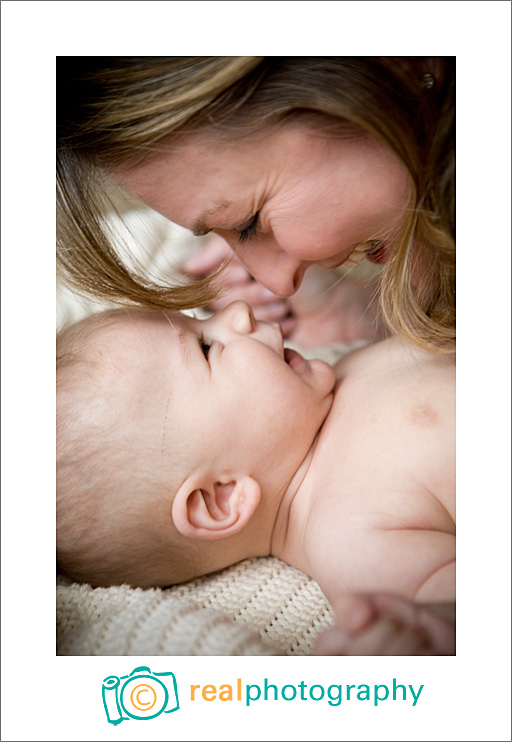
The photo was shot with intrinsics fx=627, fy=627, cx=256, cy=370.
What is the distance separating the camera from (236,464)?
0.84 meters

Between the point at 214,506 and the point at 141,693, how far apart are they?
236mm

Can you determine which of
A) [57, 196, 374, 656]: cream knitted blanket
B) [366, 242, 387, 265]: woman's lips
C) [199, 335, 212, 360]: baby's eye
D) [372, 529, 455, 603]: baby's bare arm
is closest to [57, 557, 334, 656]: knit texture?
[57, 196, 374, 656]: cream knitted blanket

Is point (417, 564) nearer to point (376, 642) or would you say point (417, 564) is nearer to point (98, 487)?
point (376, 642)

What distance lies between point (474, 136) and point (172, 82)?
14.3 inches

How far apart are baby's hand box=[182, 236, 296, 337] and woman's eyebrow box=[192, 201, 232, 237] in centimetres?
18

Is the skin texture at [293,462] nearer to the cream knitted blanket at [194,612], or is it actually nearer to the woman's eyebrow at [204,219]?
the cream knitted blanket at [194,612]

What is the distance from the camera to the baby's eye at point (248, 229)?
2.72 ft

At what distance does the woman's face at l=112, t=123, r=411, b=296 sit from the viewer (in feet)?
2.41

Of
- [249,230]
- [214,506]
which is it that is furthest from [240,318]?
[214,506]

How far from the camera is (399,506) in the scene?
2.61ft

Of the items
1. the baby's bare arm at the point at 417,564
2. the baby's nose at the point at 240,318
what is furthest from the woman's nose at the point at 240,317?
the baby's bare arm at the point at 417,564

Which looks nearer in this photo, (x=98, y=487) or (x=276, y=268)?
(x=98, y=487)

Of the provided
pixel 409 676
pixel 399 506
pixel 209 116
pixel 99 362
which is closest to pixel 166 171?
pixel 209 116

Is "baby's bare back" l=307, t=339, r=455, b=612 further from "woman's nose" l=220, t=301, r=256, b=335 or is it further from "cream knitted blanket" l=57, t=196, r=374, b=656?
"woman's nose" l=220, t=301, r=256, b=335
